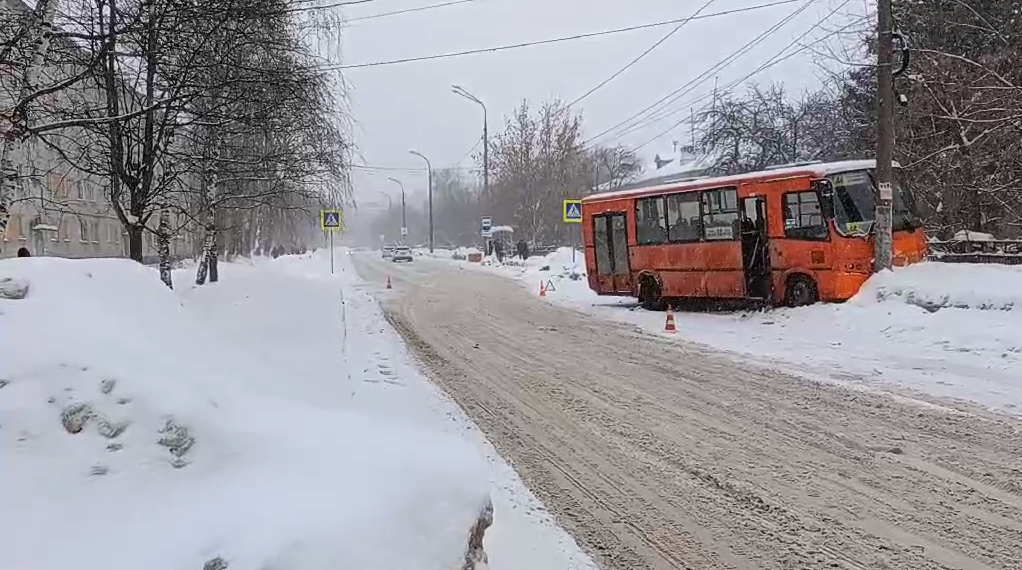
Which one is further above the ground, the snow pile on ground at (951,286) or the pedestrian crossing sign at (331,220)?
the pedestrian crossing sign at (331,220)

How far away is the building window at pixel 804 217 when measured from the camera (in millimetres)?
14922

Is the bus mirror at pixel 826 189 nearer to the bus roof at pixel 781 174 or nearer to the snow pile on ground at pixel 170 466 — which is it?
the bus roof at pixel 781 174

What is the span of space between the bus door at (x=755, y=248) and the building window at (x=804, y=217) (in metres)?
0.57

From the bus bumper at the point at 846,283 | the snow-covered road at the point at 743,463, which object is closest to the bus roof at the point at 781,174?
the bus bumper at the point at 846,283

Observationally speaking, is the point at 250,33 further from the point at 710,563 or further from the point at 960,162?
the point at 960,162

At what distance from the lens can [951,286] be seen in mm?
13070

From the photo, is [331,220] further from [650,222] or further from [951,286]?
[951,286]

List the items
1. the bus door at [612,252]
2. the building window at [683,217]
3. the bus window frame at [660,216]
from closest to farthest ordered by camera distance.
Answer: the building window at [683,217]
the bus window frame at [660,216]
the bus door at [612,252]

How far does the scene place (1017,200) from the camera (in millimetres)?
18156

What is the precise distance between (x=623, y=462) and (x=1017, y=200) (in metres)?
16.1

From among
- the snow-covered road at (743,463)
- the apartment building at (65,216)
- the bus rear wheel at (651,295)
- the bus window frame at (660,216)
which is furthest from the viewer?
the bus rear wheel at (651,295)

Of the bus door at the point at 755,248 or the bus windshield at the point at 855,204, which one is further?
Answer: the bus door at the point at 755,248

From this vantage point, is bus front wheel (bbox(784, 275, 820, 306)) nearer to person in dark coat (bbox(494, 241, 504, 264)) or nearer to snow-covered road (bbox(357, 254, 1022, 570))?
snow-covered road (bbox(357, 254, 1022, 570))

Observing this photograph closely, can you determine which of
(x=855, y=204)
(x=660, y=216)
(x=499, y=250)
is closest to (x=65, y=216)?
(x=499, y=250)
